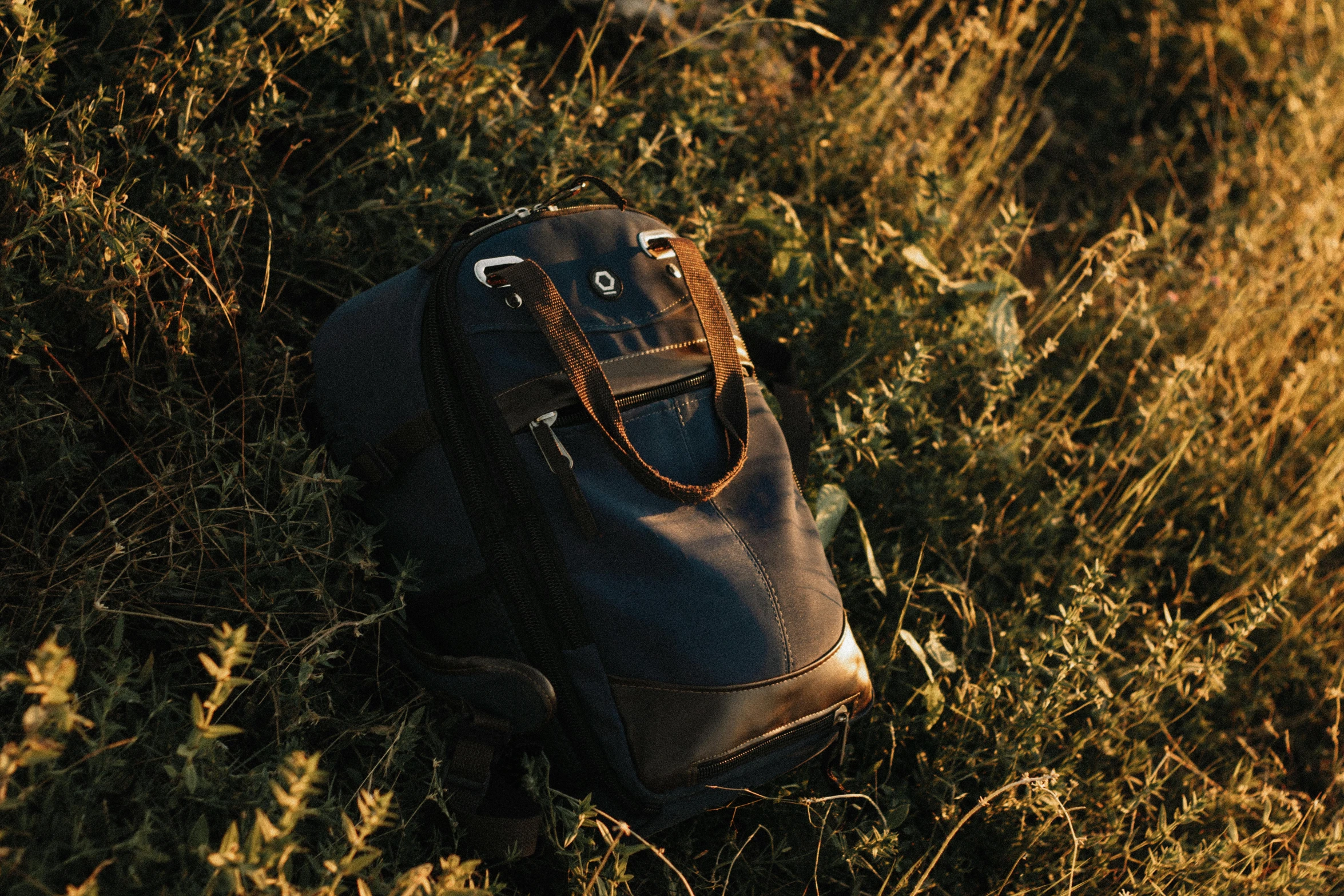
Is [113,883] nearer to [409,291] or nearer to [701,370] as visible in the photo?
[409,291]

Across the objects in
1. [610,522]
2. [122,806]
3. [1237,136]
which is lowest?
[122,806]

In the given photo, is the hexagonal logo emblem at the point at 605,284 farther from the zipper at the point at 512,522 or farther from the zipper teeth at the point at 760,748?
the zipper teeth at the point at 760,748

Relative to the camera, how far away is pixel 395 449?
204cm

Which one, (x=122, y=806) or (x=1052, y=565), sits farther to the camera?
(x=1052, y=565)

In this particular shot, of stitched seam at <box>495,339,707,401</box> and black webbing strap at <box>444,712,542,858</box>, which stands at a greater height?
stitched seam at <box>495,339,707,401</box>

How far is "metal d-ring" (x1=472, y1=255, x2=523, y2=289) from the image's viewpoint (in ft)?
6.63

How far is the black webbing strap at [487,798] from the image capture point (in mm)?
1844

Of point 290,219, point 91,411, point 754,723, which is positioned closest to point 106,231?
point 91,411

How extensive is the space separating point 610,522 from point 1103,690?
149 centimetres

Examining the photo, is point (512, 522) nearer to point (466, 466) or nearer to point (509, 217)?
point (466, 466)

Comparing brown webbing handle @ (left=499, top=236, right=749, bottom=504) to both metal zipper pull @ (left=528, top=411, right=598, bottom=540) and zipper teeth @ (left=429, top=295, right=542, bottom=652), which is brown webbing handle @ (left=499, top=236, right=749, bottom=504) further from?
zipper teeth @ (left=429, top=295, right=542, bottom=652)

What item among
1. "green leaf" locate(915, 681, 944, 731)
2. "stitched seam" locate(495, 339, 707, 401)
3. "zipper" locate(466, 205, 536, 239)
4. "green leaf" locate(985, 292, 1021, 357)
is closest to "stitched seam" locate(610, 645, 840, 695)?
"green leaf" locate(915, 681, 944, 731)

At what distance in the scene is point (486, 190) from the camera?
2697mm

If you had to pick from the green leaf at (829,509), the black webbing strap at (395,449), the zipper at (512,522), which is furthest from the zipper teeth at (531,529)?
the green leaf at (829,509)
